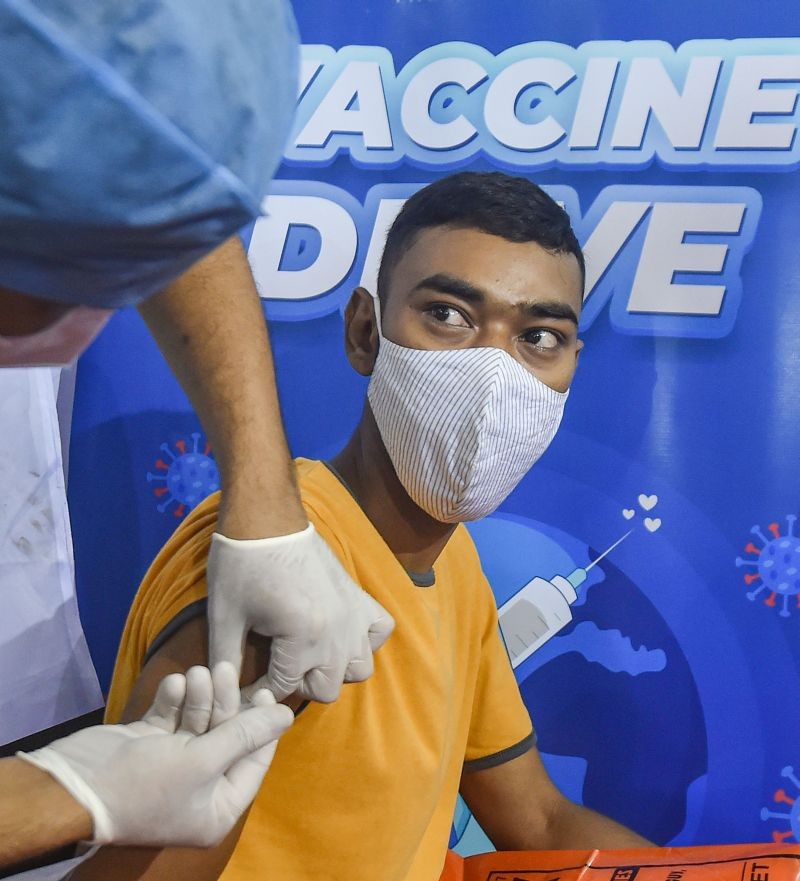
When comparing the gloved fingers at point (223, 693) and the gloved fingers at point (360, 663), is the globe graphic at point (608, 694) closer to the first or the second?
the gloved fingers at point (360, 663)

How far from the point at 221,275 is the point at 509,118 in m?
0.81

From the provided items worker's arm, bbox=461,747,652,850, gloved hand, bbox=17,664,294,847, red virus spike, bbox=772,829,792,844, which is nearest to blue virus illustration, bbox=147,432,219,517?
worker's arm, bbox=461,747,652,850

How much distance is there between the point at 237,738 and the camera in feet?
3.06

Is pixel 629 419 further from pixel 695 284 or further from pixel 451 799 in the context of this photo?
pixel 451 799

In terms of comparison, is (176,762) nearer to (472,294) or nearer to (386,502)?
(386,502)

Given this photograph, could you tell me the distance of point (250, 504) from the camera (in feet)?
3.54

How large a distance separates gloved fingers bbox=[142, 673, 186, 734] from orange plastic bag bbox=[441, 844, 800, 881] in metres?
0.79

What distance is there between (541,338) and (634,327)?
1.43 ft

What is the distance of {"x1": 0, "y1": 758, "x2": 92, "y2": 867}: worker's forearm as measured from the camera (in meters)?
0.80

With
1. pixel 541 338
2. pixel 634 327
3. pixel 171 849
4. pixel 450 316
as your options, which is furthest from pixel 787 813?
pixel 171 849

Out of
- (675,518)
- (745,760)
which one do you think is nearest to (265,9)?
(675,518)

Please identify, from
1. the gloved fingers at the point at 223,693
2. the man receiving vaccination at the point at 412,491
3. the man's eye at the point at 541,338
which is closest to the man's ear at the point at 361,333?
the man receiving vaccination at the point at 412,491

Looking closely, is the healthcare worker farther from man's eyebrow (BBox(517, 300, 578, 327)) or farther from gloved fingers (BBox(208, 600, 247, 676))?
man's eyebrow (BBox(517, 300, 578, 327))

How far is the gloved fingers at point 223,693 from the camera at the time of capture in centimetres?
96
